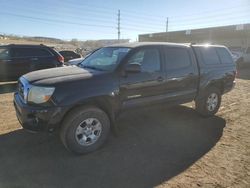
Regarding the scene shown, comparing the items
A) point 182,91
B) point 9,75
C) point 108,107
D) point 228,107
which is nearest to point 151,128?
point 182,91

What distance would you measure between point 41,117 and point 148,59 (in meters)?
2.34

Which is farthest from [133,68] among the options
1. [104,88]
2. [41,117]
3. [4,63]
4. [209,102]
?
[4,63]

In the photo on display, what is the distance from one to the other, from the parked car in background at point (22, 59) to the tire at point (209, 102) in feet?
A: 23.1

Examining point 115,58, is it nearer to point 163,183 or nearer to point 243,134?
point 163,183

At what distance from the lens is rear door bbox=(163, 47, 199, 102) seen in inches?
218

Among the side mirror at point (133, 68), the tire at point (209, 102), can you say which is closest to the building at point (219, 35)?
the tire at point (209, 102)

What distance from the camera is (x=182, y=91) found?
5.88 m

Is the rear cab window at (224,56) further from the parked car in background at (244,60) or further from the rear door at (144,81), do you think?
the parked car in background at (244,60)

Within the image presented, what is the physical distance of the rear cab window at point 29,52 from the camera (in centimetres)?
1108

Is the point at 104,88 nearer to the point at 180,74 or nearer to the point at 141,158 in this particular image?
the point at 141,158

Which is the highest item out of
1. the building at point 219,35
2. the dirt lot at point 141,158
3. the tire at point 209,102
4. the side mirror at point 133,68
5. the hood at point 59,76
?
the building at point 219,35

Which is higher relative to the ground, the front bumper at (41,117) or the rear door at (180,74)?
the rear door at (180,74)

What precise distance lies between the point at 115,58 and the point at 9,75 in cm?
754

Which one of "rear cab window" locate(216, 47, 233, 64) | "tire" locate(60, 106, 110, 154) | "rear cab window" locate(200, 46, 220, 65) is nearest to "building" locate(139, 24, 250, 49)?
"rear cab window" locate(216, 47, 233, 64)
